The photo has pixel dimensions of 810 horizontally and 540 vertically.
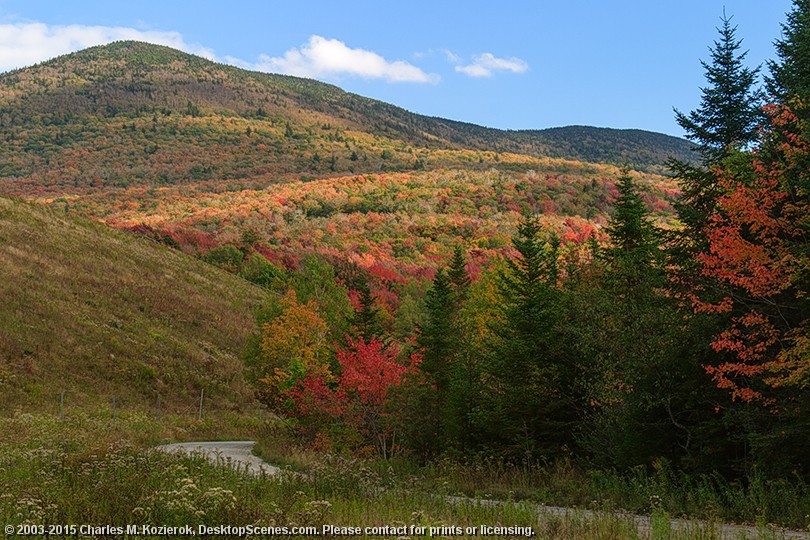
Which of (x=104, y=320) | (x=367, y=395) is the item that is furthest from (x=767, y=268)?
(x=104, y=320)

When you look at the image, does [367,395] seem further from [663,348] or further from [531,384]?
[663,348]

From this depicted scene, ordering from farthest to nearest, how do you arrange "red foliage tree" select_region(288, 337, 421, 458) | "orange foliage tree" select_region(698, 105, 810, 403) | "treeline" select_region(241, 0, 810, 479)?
A: 1. "red foliage tree" select_region(288, 337, 421, 458)
2. "treeline" select_region(241, 0, 810, 479)
3. "orange foliage tree" select_region(698, 105, 810, 403)

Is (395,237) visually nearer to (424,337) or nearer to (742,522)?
(424,337)

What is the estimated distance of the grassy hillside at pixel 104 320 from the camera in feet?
116

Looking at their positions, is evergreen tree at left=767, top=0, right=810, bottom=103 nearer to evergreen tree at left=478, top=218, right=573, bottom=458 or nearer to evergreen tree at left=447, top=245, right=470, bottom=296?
evergreen tree at left=478, top=218, right=573, bottom=458

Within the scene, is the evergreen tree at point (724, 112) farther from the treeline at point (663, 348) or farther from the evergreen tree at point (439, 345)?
the evergreen tree at point (439, 345)

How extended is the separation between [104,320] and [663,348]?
38106 mm

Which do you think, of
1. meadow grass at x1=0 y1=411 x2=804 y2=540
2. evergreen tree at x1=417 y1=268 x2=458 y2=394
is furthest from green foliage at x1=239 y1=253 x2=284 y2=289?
meadow grass at x1=0 y1=411 x2=804 y2=540

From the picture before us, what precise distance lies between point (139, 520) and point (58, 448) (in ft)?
28.4

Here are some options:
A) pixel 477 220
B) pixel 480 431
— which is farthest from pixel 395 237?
pixel 480 431

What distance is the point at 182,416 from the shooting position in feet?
116

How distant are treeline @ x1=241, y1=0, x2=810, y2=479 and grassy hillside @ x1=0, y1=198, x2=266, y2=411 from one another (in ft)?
41.3

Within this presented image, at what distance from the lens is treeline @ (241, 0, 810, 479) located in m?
13.9

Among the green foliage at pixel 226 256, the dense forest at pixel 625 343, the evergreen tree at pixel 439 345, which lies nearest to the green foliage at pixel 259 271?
the green foliage at pixel 226 256
